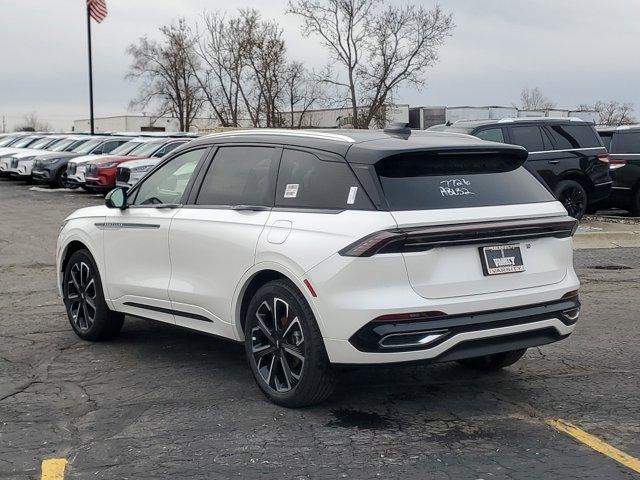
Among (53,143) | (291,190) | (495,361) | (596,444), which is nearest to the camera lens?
(596,444)

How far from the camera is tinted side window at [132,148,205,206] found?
249 inches

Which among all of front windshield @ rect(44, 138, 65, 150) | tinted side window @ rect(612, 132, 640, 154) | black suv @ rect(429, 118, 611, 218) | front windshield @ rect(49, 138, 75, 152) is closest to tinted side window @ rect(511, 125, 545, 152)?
black suv @ rect(429, 118, 611, 218)

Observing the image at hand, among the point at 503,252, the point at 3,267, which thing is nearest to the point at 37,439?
the point at 503,252

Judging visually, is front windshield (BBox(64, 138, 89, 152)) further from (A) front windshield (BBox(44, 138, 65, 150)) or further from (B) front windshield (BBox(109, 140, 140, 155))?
(B) front windshield (BBox(109, 140, 140, 155))

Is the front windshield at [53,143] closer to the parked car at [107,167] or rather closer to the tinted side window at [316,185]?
the parked car at [107,167]

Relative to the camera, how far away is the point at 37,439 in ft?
15.8

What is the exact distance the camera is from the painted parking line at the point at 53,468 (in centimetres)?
426

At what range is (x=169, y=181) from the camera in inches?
257

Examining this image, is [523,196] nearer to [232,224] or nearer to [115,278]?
[232,224]

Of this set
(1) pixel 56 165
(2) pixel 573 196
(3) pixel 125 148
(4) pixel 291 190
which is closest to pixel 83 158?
(3) pixel 125 148

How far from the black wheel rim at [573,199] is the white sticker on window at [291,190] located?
33.6 ft

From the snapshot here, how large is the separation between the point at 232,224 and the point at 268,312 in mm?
675

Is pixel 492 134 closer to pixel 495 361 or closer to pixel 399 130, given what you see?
pixel 495 361

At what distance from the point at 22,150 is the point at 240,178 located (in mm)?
25724
